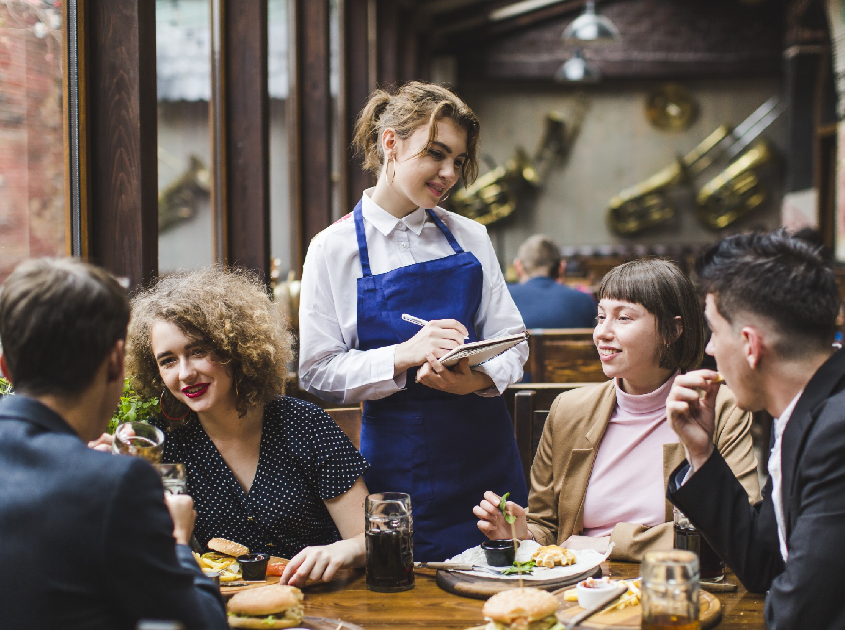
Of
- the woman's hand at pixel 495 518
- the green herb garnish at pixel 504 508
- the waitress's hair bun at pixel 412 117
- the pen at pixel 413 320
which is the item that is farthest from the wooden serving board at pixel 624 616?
the waitress's hair bun at pixel 412 117

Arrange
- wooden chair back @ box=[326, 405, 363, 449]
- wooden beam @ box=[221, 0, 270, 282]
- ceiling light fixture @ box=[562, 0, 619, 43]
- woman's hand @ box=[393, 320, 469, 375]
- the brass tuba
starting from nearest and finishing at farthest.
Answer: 1. woman's hand @ box=[393, 320, 469, 375]
2. wooden chair back @ box=[326, 405, 363, 449]
3. wooden beam @ box=[221, 0, 270, 282]
4. ceiling light fixture @ box=[562, 0, 619, 43]
5. the brass tuba

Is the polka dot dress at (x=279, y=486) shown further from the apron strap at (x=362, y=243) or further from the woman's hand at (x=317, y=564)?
the apron strap at (x=362, y=243)

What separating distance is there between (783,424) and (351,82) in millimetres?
5694

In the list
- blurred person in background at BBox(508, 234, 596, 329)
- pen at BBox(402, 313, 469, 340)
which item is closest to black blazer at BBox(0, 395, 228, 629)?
pen at BBox(402, 313, 469, 340)

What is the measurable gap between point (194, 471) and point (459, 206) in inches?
379

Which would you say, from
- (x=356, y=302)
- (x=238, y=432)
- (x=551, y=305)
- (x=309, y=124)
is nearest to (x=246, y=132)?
(x=309, y=124)

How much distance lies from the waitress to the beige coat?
0.19m

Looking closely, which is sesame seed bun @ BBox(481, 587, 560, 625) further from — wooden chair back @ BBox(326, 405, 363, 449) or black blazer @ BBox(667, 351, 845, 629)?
wooden chair back @ BBox(326, 405, 363, 449)

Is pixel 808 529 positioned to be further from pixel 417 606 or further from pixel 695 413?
pixel 417 606

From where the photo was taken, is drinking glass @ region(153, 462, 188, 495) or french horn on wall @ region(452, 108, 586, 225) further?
french horn on wall @ region(452, 108, 586, 225)

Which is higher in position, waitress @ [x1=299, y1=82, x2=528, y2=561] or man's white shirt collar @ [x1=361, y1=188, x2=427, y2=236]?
man's white shirt collar @ [x1=361, y1=188, x2=427, y2=236]

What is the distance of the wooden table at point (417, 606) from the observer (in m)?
1.35

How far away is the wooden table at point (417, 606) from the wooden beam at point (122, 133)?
Answer: 1.37 metres

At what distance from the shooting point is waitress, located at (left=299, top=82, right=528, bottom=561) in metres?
2.13
